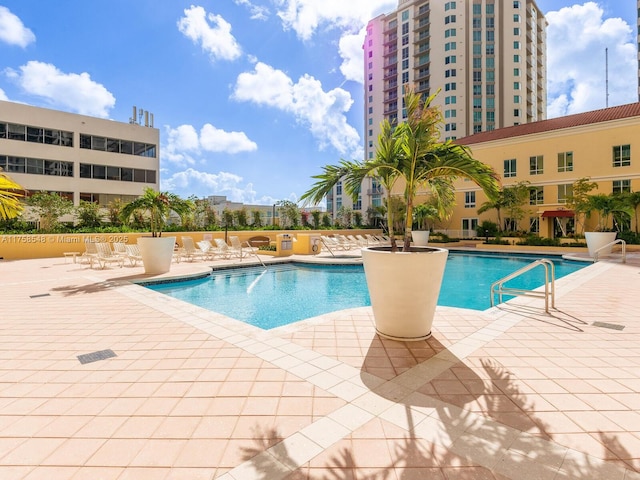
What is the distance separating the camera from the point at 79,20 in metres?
14.1

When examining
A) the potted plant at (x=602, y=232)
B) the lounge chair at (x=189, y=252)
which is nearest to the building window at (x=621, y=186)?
the potted plant at (x=602, y=232)

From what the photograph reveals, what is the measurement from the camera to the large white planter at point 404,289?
4.00 meters

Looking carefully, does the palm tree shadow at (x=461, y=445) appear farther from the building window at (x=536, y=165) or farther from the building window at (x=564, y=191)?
the building window at (x=536, y=165)

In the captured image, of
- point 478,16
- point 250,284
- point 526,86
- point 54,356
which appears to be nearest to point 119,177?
point 250,284

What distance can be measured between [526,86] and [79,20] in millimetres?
52065

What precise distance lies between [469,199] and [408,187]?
2859cm

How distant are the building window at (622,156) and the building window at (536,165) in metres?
4.35

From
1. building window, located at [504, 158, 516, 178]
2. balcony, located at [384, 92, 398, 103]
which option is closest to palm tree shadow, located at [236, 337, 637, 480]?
building window, located at [504, 158, 516, 178]

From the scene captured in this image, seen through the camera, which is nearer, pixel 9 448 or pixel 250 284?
pixel 9 448

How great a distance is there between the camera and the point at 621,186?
75.5 feet

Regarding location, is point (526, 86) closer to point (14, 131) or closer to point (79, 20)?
point (79, 20)

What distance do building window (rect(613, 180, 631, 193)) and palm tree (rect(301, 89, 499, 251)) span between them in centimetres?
2606

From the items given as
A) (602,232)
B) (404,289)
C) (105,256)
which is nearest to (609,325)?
(404,289)

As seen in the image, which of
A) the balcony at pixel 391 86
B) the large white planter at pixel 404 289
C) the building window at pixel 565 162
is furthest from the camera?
the balcony at pixel 391 86
